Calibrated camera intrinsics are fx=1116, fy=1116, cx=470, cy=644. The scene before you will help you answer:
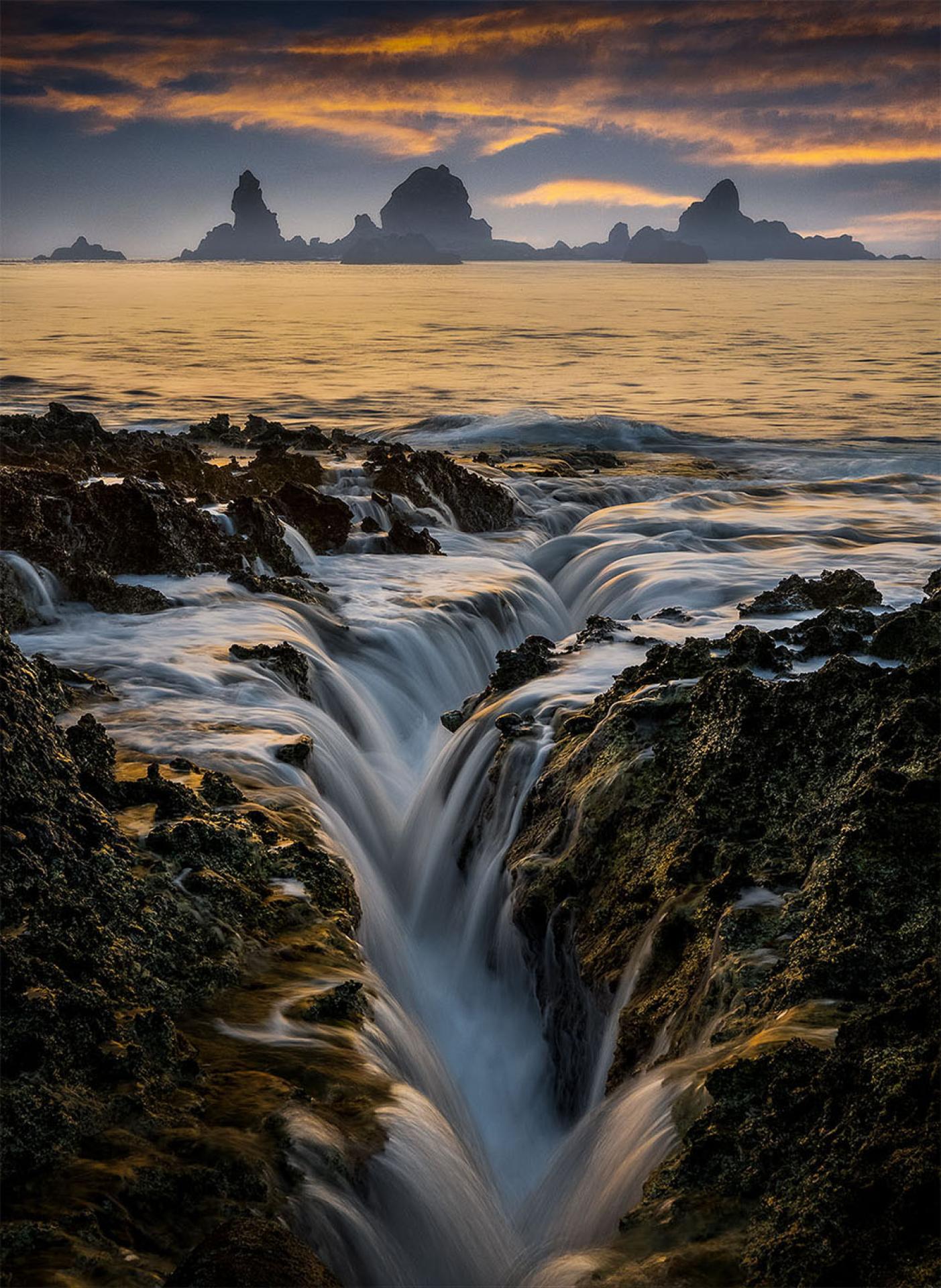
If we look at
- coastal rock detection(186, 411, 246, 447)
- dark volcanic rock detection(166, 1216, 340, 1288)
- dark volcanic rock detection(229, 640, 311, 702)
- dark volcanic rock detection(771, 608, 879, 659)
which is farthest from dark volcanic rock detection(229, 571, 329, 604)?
coastal rock detection(186, 411, 246, 447)

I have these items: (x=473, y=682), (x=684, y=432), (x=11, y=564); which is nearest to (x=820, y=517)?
(x=473, y=682)

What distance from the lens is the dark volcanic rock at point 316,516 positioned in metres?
17.0

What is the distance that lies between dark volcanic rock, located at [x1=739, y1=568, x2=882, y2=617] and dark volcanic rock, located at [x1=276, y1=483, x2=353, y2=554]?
6.97m

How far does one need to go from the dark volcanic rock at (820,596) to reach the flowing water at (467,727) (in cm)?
40

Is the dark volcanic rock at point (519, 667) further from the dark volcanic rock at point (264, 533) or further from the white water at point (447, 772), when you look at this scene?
the dark volcanic rock at point (264, 533)

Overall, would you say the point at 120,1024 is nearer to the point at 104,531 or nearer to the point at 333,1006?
the point at 333,1006

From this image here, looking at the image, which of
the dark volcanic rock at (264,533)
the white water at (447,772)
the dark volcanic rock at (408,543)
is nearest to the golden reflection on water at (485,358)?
the dark volcanic rock at (408,543)

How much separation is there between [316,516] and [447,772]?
8695 millimetres

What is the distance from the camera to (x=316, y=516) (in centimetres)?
1720

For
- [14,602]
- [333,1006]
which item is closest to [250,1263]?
[333,1006]

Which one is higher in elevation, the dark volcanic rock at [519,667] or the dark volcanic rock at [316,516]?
the dark volcanic rock at [316,516]

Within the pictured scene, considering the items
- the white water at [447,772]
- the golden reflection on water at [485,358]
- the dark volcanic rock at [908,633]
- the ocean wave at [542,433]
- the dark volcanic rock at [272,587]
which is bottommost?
the white water at [447,772]

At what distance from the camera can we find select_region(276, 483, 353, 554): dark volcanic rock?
17031 mm

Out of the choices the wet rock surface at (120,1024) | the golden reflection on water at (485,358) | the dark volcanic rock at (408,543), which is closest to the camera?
the wet rock surface at (120,1024)
